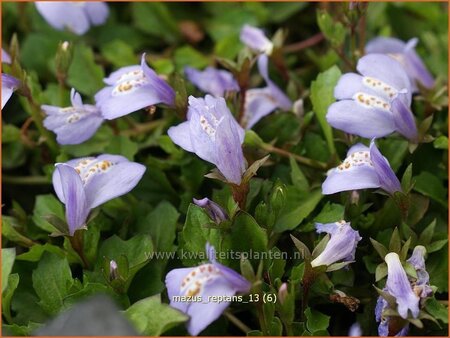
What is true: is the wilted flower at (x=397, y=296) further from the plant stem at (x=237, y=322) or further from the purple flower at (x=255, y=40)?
the purple flower at (x=255, y=40)

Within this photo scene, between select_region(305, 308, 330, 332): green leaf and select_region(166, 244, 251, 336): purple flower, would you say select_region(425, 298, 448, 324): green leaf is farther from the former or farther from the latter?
select_region(166, 244, 251, 336): purple flower

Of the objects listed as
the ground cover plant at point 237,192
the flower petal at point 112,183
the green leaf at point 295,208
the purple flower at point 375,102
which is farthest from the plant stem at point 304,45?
the flower petal at point 112,183

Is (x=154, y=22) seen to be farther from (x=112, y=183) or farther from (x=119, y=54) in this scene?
(x=112, y=183)

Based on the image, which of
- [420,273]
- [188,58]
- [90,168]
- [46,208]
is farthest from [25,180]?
[420,273]

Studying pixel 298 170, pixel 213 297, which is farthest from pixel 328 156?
pixel 213 297

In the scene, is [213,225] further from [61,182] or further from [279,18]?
[279,18]

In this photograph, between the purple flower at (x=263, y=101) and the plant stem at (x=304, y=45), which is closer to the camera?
the purple flower at (x=263, y=101)
